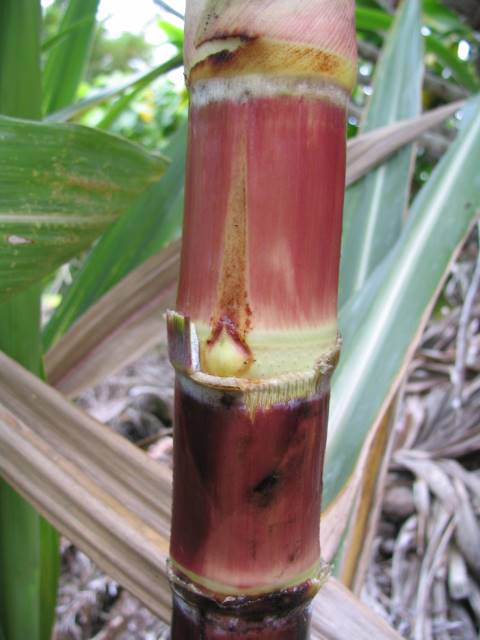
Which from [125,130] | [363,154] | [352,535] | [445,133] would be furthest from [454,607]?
[125,130]

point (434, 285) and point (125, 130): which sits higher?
point (434, 285)

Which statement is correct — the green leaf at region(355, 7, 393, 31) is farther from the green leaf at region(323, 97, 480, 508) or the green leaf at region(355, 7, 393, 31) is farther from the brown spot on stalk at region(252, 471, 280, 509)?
the brown spot on stalk at region(252, 471, 280, 509)

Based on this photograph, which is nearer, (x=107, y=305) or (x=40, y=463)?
(x=40, y=463)

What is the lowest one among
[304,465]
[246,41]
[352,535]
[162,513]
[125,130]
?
[125,130]

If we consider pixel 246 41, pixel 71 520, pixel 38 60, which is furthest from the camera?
pixel 38 60

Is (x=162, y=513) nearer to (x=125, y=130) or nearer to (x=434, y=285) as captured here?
(x=434, y=285)

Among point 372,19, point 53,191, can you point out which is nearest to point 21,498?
point 53,191

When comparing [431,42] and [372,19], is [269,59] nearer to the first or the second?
[372,19]
